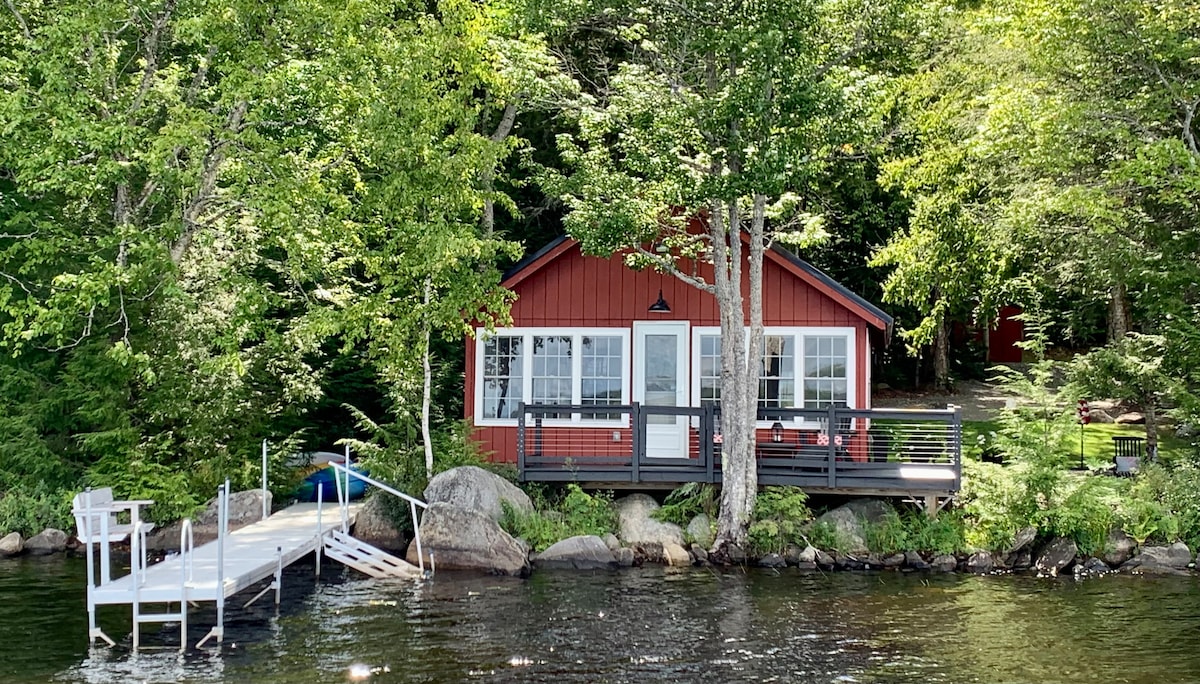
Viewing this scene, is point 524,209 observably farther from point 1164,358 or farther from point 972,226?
point 1164,358

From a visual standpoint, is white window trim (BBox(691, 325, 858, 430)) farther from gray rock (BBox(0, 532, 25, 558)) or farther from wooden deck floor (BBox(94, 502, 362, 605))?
gray rock (BBox(0, 532, 25, 558))

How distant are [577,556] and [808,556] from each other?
10.8 feet

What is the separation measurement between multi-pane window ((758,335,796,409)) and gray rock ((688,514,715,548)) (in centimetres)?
277

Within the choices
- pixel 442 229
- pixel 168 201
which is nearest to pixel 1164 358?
pixel 442 229

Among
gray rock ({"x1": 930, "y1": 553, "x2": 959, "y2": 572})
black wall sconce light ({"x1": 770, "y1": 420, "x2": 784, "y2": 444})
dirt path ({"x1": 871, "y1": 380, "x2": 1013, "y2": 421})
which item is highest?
dirt path ({"x1": 871, "y1": 380, "x2": 1013, "y2": 421})

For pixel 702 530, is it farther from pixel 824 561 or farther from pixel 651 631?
pixel 651 631

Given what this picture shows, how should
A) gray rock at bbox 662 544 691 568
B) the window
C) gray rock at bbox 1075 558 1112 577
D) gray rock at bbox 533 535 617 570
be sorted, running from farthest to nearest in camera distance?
the window, gray rock at bbox 662 544 691 568, gray rock at bbox 533 535 617 570, gray rock at bbox 1075 558 1112 577

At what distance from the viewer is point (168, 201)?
19.5m

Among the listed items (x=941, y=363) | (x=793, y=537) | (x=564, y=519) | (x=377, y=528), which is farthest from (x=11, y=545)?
(x=941, y=363)

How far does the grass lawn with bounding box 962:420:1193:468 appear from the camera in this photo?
21578 millimetres

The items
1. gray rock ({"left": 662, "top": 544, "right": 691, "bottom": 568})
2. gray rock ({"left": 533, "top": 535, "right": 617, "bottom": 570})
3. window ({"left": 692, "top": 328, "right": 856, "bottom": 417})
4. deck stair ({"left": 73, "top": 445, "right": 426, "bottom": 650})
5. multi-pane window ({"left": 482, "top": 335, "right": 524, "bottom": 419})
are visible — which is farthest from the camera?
multi-pane window ({"left": 482, "top": 335, "right": 524, "bottom": 419})

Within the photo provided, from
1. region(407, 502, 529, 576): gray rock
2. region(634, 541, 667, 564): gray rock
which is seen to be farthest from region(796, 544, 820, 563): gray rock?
region(407, 502, 529, 576): gray rock

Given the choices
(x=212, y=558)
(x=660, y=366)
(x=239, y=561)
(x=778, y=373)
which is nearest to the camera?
(x=239, y=561)

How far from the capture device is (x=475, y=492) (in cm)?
1609
